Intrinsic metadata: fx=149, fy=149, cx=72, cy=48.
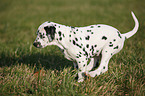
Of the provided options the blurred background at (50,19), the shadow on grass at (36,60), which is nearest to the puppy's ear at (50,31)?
the shadow on grass at (36,60)

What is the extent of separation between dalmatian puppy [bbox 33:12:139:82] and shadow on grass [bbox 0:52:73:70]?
875mm

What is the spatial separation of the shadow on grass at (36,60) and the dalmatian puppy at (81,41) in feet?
2.87

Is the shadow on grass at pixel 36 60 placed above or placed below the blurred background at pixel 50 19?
below

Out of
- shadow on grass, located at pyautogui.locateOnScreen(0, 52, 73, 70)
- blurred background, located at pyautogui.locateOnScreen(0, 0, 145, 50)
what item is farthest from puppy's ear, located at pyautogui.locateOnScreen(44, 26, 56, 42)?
blurred background, located at pyautogui.locateOnScreen(0, 0, 145, 50)

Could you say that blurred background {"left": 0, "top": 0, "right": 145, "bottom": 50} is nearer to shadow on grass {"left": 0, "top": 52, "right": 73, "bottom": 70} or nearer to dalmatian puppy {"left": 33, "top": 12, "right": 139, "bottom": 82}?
shadow on grass {"left": 0, "top": 52, "right": 73, "bottom": 70}

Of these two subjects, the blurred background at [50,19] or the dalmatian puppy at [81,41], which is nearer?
the dalmatian puppy at [81,41]

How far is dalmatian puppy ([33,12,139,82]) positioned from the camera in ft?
7.36

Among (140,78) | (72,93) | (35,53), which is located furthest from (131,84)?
(35,53)

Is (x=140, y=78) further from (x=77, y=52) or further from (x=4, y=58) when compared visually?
(x=4, y=58)

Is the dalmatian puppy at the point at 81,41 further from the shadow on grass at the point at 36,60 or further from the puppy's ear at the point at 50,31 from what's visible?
the shadow on grass at the point at 36,60

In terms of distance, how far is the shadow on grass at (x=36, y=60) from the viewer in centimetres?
325

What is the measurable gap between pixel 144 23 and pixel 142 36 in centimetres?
135

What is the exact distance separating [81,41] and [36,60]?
1521mm

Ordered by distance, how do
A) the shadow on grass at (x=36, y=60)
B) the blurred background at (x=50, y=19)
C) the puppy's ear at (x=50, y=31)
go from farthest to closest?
the blurred background at (x=50, y=19)
the shadow on grass at (x=36, y=60)
the puppy's ear at (x=50, y=31)
